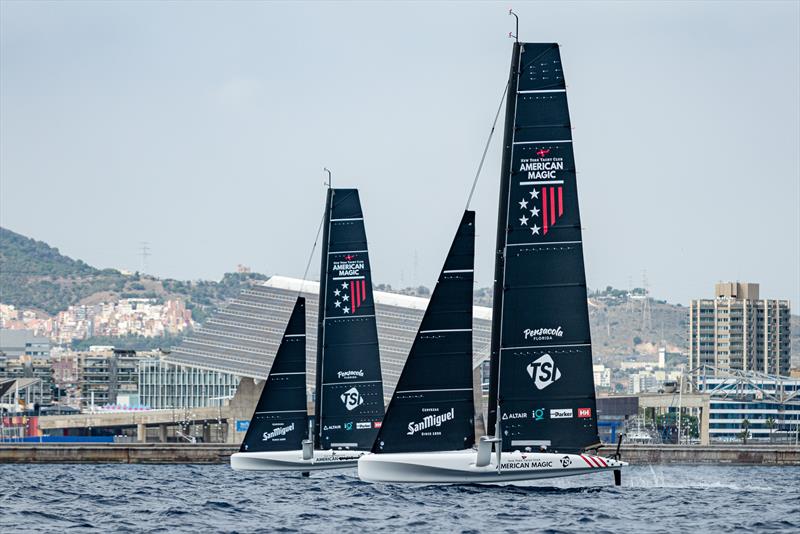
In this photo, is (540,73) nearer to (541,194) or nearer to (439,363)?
(541,194)

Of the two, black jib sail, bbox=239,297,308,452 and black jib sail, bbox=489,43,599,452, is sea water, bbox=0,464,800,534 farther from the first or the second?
black jib sail, bbox=239,297,308,452

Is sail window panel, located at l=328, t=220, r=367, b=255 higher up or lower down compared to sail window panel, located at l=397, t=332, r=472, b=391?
higher up

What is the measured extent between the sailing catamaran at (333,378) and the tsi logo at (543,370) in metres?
16.0

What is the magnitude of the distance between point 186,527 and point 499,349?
8.88 metres

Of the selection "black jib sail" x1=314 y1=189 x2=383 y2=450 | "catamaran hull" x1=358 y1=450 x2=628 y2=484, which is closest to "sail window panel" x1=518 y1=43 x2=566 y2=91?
"catamaran hull" x1=358 y1=450 x2=628 y2=484

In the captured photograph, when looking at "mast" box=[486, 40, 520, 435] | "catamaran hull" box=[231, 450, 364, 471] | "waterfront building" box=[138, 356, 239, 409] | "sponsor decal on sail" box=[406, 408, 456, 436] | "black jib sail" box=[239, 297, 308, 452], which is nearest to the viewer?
"mast" box=[486, 40, 520, 435]

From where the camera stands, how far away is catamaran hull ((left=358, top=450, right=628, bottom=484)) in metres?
34.2

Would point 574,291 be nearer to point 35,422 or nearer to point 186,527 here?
point 186,527

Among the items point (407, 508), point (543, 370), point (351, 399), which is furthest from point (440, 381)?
point (351, 399)

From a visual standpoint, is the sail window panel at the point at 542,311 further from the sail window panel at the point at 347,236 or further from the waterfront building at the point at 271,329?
the waterfront building at the point at 271,329

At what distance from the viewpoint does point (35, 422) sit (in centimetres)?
16412

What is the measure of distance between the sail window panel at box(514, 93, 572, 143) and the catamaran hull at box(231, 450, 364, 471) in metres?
18.0

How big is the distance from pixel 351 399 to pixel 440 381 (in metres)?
15.4

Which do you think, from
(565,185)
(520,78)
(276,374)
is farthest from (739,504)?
(276,374)
